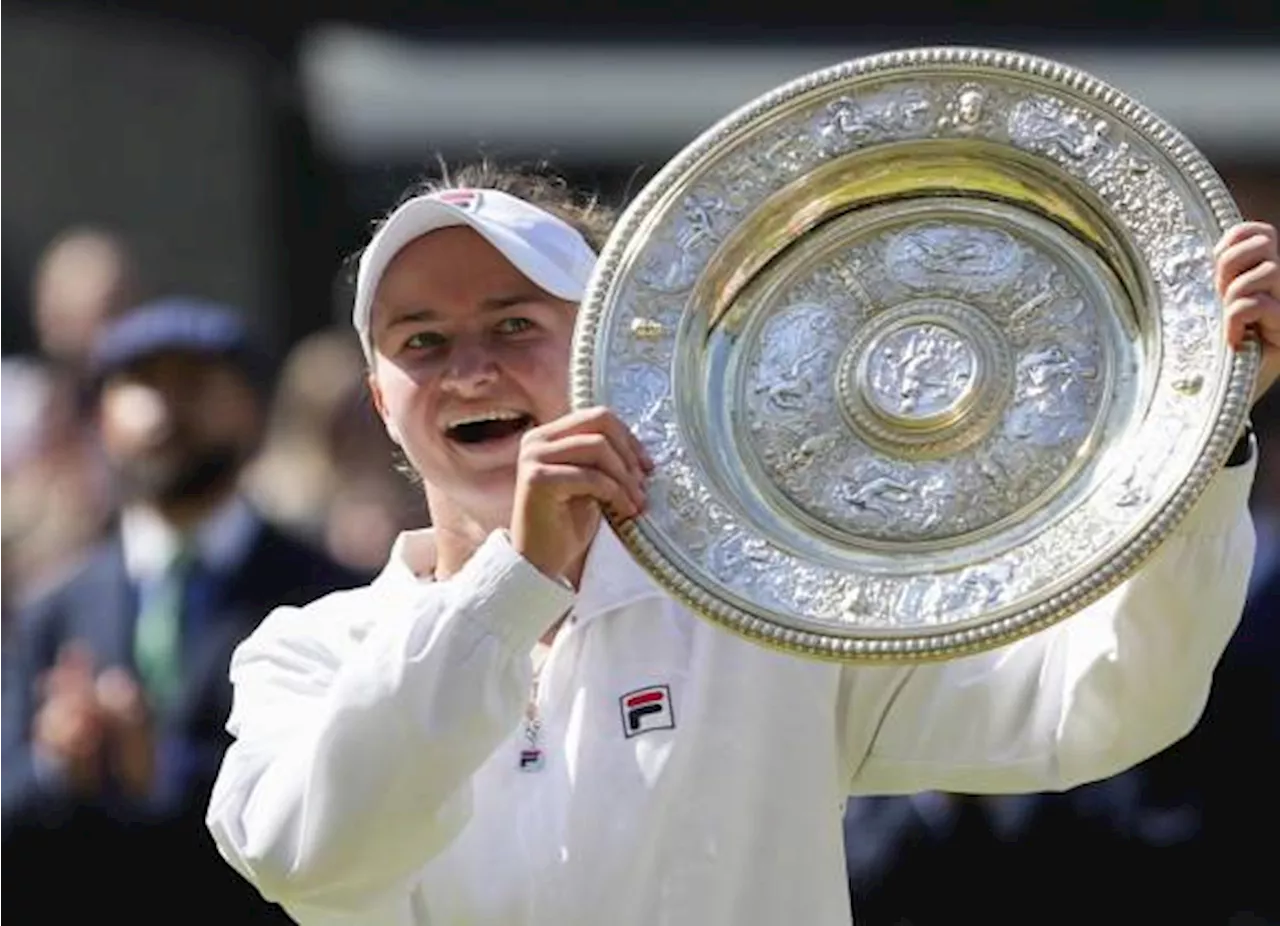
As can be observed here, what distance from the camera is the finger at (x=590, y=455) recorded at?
196 inches

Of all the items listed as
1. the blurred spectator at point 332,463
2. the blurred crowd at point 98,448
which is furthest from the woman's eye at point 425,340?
the blurred crowd at point 98,448

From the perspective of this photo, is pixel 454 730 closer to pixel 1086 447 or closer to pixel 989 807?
pixel 1086 447

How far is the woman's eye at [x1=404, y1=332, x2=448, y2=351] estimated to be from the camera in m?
5.33

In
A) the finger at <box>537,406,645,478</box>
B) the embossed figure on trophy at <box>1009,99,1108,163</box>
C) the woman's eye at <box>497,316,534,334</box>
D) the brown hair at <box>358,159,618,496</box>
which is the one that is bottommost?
the finger at <box>537,406,645,478</box>

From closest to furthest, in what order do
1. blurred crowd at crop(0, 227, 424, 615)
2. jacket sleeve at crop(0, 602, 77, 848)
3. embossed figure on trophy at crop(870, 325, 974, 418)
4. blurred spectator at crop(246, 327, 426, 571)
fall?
embossed figure on trophy at crop(870, 325, 974, 418), jacket sleeve at crop(0, 602, 77, 848), blurred spectator at crop(246, 327, 426, 571), blurred crowd at crop(0, 227, 424, 615)

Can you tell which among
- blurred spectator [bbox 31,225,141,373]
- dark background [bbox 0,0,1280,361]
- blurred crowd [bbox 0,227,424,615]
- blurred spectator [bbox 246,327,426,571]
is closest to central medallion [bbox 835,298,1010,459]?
blurred spectator [bbox 246,327,426,571]

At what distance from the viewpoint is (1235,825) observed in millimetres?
8164

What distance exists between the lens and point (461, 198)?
5.37 meters

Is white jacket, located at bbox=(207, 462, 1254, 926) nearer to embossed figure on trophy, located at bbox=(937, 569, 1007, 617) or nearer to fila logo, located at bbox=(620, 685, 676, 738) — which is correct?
fila logo, located at bbox=(620, 685, 676, 738)

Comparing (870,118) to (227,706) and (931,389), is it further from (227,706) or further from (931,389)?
(227,706)

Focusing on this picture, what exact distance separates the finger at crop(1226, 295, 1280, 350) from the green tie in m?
4.15

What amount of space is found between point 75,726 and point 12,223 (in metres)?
4.68

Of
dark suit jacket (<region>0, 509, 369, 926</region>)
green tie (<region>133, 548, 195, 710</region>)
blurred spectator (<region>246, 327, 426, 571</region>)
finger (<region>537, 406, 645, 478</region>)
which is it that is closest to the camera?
finger (<region>537, 406, 645, 478</region>)

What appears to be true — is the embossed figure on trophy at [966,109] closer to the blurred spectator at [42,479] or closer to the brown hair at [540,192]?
the brown hair at [540,192]
